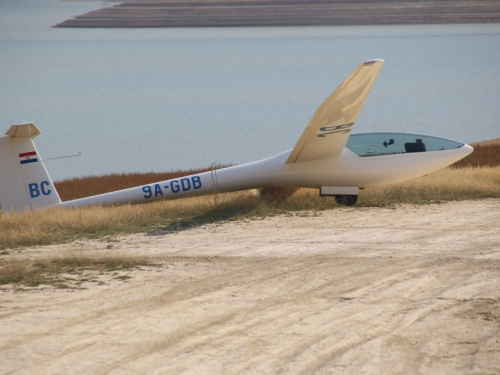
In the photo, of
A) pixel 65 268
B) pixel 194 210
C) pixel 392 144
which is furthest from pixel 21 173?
pixel 392 144

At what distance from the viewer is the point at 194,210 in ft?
36.8

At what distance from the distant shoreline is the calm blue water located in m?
6.33

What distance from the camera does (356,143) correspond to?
40.3 ft

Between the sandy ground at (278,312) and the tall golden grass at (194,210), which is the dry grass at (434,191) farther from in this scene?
the sandy ground at (278,312)

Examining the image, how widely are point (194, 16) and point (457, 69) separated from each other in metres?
36.6

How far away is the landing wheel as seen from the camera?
39.2 ft

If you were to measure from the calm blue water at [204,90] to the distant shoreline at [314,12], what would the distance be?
633 cm

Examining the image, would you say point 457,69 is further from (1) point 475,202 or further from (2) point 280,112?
(1) point 475,202

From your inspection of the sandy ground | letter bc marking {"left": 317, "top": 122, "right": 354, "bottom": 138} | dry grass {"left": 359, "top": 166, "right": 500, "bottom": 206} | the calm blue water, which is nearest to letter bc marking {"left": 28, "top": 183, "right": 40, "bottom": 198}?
the sandy ground

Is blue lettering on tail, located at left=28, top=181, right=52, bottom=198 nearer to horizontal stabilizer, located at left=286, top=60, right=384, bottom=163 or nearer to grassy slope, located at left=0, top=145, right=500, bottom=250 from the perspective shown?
grassy slope, located at left=0, top=145, right=500, bottom=250

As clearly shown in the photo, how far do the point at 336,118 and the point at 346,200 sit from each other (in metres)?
1.88

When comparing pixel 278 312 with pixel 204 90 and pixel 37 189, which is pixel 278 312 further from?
pixel 204 90

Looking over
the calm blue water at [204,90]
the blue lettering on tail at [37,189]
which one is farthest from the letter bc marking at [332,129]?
the calm blue water at [204,90]

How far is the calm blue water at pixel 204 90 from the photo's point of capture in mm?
38969
